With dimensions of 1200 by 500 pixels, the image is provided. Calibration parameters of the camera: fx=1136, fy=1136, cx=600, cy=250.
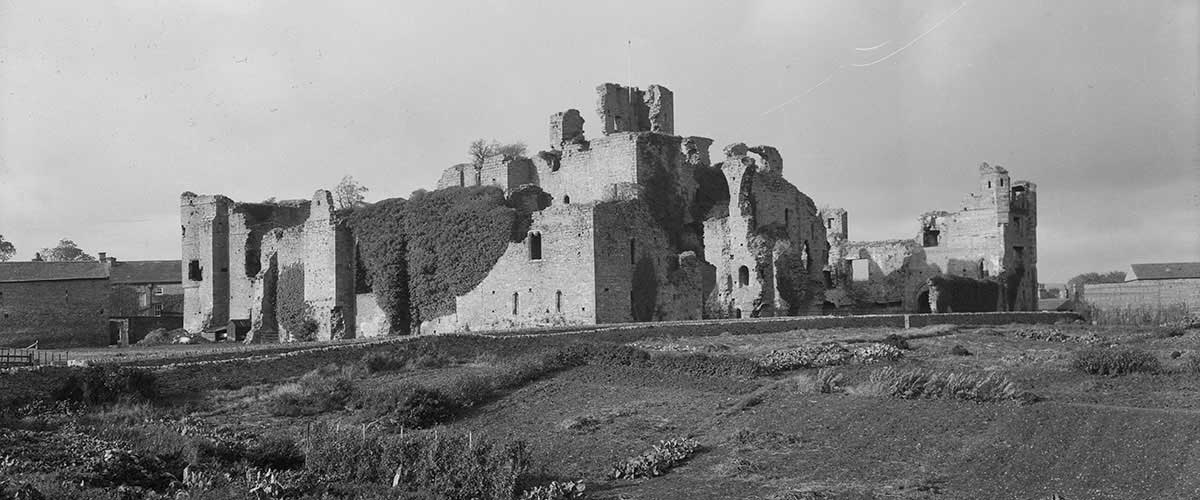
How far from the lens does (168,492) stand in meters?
13.9

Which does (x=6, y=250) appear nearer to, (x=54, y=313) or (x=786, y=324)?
(x=54, y=313)

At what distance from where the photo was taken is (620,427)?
1952 centimetres

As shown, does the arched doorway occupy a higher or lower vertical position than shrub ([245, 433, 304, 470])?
higher

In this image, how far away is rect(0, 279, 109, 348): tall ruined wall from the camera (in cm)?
5084

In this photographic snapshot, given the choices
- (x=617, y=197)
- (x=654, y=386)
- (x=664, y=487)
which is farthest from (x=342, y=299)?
(x=664, y=487)

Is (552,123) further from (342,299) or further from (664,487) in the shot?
(664,487)

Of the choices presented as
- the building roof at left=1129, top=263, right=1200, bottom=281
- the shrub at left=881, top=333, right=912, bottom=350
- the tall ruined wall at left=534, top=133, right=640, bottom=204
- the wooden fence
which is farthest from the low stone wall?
the building roof at left=1129, top=263, right=1200, bottom=281

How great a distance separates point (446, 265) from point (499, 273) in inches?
133

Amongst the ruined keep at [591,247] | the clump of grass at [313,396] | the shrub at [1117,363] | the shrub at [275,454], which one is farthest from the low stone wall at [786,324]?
the shrub at [275,454]

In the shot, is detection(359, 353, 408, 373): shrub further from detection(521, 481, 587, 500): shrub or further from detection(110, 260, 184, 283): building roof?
detection(110, 260, 184, 283): building roof

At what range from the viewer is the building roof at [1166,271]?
66.8 m

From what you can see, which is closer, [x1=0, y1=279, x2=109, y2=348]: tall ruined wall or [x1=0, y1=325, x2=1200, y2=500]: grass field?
[x1=0, y1=325, x2=1200, y2=500]: grass field

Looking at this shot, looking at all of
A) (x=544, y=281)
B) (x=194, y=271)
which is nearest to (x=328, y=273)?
(x=544, y=281)

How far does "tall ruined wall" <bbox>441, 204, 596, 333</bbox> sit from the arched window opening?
0.04 m
